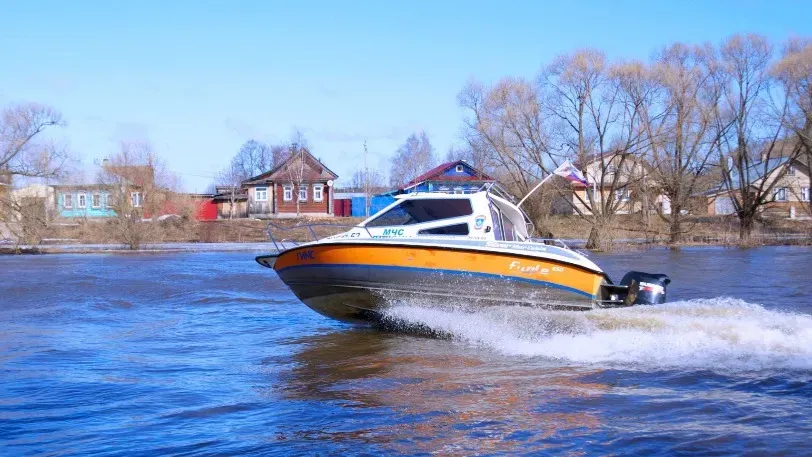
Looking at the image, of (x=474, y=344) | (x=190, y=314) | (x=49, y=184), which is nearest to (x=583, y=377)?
(x=474, y=344)

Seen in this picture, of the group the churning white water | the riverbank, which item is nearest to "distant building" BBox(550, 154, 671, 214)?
the riverbank

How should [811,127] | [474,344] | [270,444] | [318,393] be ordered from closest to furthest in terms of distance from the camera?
[270,444] < [318,393] < [474,344] < [811,127]

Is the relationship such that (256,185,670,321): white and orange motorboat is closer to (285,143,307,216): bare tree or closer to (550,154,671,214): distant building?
(550,154,671,214): distant building

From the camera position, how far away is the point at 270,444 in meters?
6.68

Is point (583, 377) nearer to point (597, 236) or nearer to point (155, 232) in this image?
point (597, 236)

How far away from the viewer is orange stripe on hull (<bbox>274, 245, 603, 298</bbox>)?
444 inches

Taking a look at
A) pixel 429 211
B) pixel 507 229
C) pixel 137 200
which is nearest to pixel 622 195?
pixel 137 200

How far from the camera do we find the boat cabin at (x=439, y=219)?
1192 centimetres

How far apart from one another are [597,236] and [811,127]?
1249 centimetres

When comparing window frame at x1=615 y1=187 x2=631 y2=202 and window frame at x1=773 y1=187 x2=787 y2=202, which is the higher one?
window frame at x1=773 y1=187 x2=787 y2=202

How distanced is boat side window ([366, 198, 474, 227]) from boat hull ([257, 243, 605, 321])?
99cm

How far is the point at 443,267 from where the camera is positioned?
11.3 metres

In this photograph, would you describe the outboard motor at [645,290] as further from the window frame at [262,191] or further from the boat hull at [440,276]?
the window frame at [262,191]

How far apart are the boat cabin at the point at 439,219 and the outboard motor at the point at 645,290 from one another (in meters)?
1.96
